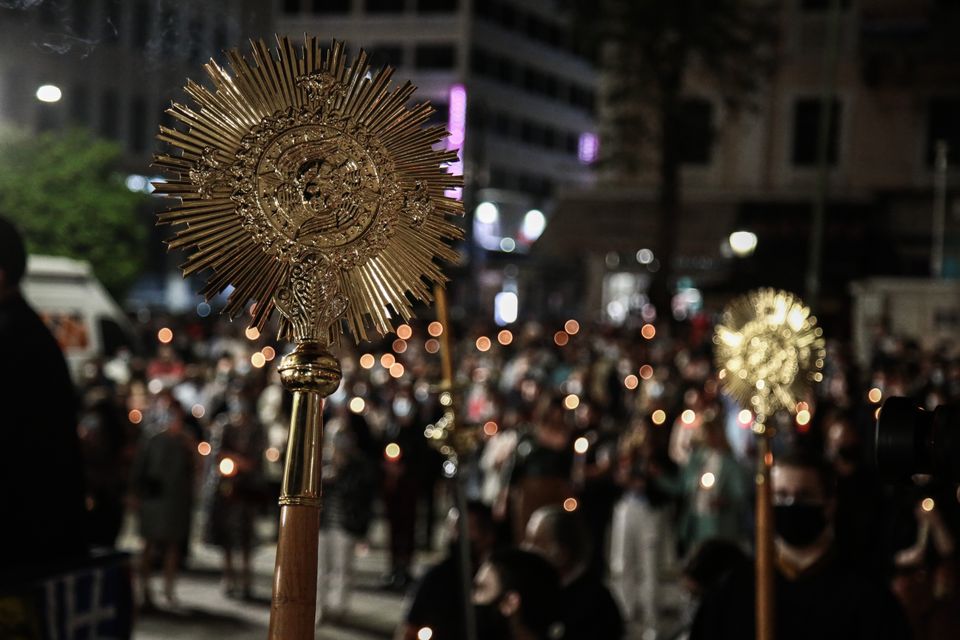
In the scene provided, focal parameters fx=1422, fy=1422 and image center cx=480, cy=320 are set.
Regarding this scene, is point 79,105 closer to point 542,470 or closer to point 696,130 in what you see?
point 696,130

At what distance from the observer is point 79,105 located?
49.8 metres

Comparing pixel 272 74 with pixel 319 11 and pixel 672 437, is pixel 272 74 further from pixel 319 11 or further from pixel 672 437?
pixel 319 11

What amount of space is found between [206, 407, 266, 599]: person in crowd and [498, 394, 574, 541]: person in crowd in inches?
108

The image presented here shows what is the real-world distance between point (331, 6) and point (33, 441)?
6484 cm

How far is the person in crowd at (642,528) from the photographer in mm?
12164

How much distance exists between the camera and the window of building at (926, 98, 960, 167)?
121ft

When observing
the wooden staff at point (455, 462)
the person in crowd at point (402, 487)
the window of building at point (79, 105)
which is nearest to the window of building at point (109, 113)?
the window of building at point (79, 105)

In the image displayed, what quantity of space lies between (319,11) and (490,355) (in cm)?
4829

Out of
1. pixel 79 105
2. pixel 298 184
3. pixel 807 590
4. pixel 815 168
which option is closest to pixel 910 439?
→ pixel 298 184

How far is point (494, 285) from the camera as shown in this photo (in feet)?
234

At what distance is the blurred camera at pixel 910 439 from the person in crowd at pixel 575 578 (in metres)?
3.99

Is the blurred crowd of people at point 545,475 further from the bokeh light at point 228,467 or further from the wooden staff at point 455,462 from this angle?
the wooden staff at point 455,462

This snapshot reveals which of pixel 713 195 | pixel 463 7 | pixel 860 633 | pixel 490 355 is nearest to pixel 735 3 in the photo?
pixel 713 195

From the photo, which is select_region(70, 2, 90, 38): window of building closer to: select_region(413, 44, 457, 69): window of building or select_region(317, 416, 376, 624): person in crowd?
select_region(317, 416, 376, 624): person in crowd
